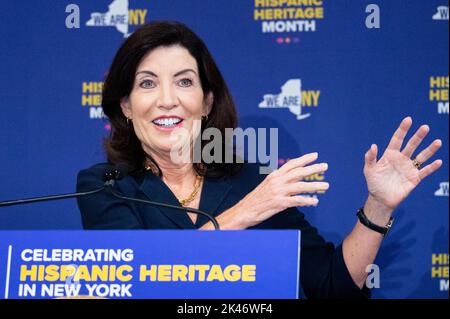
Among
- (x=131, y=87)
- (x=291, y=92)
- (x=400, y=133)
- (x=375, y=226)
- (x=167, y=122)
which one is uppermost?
(x=291, y=92)

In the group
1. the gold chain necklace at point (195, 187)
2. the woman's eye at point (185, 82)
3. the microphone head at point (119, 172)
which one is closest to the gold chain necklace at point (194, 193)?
the gold chain necklace at point (195, 187)

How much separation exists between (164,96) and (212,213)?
345 millimetres

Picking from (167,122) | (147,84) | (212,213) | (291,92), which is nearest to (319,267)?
(212,213)

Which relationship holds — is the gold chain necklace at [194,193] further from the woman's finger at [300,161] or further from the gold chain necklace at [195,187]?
the woman's finger at [300,161]

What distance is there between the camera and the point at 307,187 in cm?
146

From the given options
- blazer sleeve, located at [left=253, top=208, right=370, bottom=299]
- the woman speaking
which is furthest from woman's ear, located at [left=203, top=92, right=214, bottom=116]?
blazer sleeve, located at [left=253, top=208, right=370, bottom=299]

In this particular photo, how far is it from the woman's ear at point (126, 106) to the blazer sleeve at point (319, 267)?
50cm

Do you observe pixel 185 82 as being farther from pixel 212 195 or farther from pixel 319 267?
pixel 319 267

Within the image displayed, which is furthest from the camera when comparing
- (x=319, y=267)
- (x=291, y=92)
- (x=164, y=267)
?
(x=291, y=92)

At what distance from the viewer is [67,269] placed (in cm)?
119

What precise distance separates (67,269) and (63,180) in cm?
148

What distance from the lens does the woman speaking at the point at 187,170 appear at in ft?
5.31

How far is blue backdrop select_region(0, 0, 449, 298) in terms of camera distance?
2.57 m
